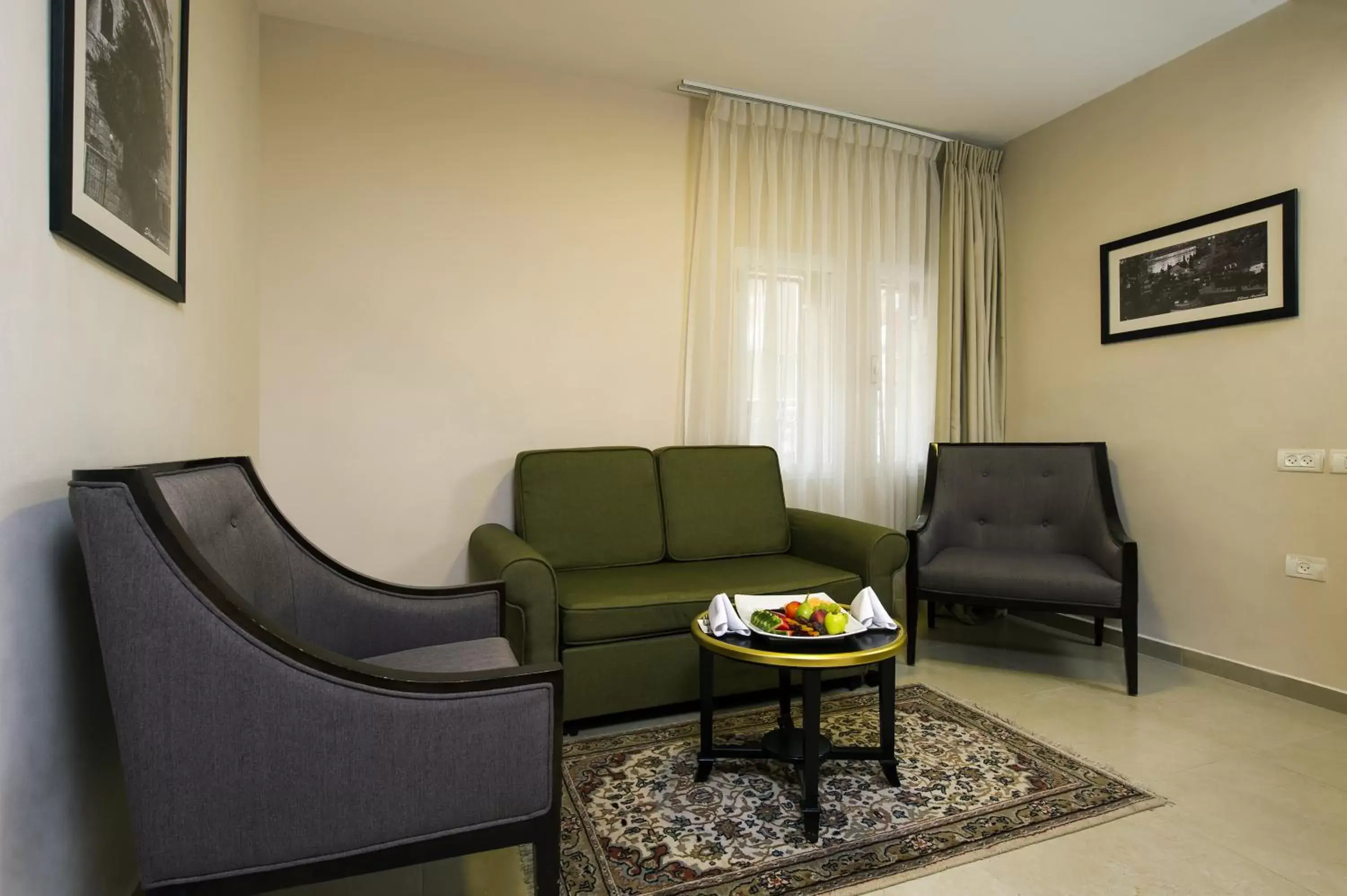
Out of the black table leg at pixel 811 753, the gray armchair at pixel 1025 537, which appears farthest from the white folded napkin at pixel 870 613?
the gray armchair at pixel 1025 537

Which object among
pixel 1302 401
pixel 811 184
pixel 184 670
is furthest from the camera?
pixel 811 184

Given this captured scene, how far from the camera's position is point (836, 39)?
2.90 m

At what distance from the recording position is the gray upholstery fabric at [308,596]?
1440 mm

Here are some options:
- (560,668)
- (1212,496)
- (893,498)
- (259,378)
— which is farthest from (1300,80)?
(259,378)

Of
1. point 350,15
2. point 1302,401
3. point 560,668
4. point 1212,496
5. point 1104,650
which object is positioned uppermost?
point 350,15

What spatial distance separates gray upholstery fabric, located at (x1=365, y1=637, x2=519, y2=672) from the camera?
1.57 metres

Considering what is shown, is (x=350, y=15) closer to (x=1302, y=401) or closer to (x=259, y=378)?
(x=259, y=378)

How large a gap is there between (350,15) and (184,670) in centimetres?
277

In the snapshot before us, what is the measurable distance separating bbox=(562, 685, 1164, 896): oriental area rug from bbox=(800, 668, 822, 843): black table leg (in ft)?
0.15

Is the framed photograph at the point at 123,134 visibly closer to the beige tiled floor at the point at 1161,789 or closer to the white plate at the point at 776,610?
the beige tiled floor at the point at 1161,789

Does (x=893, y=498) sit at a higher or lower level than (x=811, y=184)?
lower

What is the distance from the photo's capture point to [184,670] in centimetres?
103

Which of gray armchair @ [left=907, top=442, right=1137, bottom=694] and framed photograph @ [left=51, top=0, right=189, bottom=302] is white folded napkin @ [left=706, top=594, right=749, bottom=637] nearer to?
gray armchair @ [left=907, top=442, right=1137, bottom=694]

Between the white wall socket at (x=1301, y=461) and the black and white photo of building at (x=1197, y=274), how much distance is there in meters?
0.65
